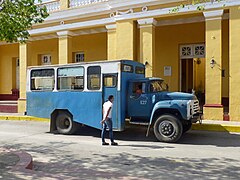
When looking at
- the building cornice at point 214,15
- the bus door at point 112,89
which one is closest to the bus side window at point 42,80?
the bus door at point 112,89

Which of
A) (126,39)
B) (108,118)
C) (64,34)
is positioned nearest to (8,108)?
(64,34)

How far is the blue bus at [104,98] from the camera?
1073 centimetres

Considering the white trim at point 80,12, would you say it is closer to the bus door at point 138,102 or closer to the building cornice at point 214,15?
the building cornice at point 214,15

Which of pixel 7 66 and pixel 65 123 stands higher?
pixel 7 66

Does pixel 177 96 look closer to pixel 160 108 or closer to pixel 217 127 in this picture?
pixel 160 108

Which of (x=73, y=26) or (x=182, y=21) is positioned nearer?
(x=182, y=21)

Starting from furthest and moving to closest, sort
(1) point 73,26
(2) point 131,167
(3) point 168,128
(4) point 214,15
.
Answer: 1. (1) point 73,26
2. (4) point 214,15
3. (3) point 168,128
4. (2) point 131,167

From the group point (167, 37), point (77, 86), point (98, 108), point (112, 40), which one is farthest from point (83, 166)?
point (167, 37)

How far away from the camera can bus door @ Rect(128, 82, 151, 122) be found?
36.5 feet

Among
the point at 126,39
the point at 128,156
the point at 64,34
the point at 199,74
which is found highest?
the point at 64,34

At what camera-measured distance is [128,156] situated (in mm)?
8570

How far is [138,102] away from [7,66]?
17.6 metres

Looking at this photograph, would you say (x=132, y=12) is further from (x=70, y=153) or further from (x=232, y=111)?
(x=70, y=153)

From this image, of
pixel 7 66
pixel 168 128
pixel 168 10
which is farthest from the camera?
pixel 7 66
